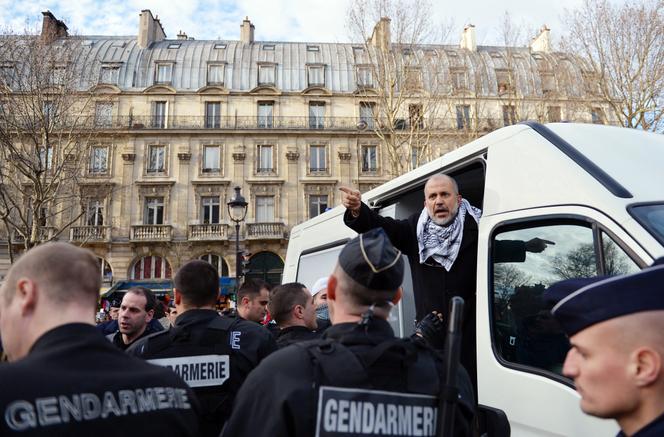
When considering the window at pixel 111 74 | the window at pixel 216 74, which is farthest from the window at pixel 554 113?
the window at pixel 111 74

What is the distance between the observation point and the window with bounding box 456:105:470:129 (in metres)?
18.5

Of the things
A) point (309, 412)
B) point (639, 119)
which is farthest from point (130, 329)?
point (639, 119)

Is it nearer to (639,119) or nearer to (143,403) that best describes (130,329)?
(143,403)

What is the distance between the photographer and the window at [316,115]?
3328 centimetres

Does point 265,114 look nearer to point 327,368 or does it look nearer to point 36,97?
point 36,97

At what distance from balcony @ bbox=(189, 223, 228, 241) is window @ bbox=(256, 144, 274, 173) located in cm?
445

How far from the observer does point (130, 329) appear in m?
4.42

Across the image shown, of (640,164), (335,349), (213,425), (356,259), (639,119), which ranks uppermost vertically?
(639,119)

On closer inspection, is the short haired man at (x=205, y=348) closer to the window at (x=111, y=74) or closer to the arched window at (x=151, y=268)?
the arched window at (x=151, y=268)

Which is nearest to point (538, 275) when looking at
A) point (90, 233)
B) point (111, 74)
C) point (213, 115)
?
point (90, 233)

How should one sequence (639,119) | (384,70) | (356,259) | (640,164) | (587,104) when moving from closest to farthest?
(356,259), (640,164), (639,119), (587,104), (384,70)

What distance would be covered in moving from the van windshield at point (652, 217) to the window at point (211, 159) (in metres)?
30.7

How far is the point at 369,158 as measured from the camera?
3256 centimetres

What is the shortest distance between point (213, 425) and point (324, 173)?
2956 centimetres
